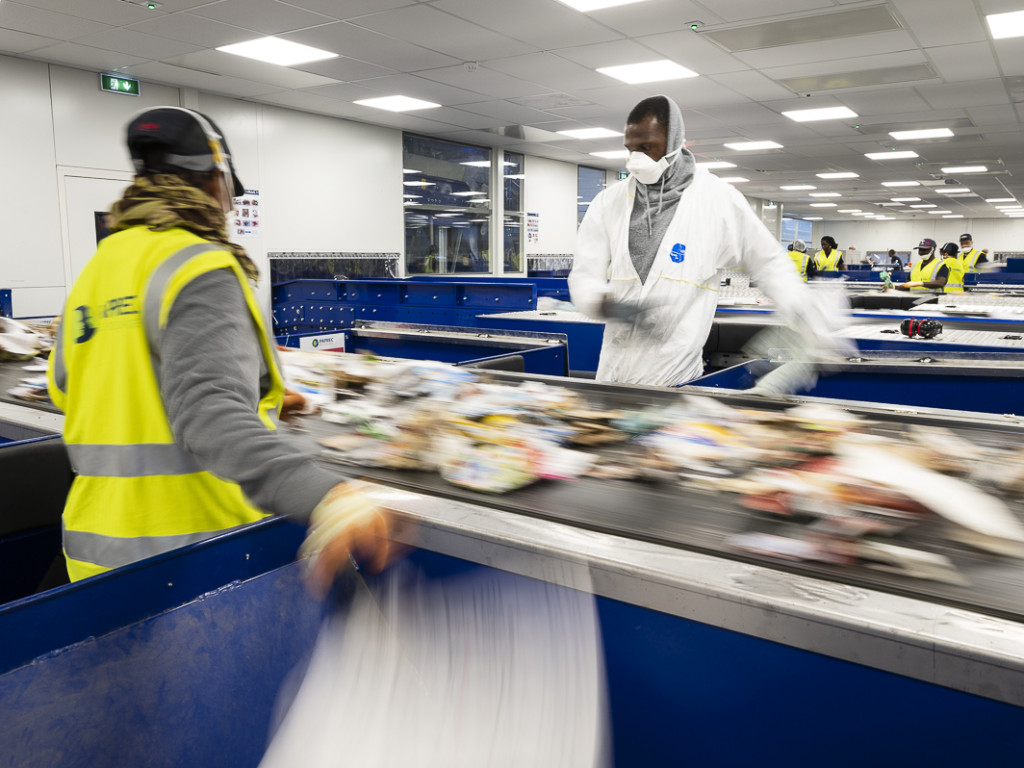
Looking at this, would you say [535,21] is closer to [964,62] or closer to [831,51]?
[831,51]

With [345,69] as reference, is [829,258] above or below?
below

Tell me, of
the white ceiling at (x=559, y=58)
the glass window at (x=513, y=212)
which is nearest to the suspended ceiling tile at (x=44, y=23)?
the white ceiling at (x=559, y=58)

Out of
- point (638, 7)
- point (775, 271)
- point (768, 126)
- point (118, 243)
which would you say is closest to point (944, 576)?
point (118, 243)

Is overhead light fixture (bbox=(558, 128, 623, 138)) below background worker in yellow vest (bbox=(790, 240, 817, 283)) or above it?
above

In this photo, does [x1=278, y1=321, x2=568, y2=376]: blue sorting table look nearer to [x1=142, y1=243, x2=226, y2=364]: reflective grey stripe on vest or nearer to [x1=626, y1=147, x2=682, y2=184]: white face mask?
[x1=626, y1=147, x2=682, y2=184]: white face mask

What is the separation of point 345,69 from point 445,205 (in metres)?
4.26

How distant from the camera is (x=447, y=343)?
3918 millimetres

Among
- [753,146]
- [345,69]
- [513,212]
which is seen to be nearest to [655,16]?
[345,69]

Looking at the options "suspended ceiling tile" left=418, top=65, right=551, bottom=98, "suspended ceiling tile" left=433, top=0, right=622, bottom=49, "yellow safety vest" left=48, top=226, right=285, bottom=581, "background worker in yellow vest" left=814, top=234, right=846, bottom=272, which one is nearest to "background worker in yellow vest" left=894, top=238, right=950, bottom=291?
"background worker in yellow vest" left=814, top=234, right=846, bottom=272

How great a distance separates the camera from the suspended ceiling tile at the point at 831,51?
5.79 m

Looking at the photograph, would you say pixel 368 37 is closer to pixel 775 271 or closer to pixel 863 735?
pixel 775 271

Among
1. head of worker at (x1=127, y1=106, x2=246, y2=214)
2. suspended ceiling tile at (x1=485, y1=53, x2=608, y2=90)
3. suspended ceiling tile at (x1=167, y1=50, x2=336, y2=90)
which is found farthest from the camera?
suspended ceiling tile at (x1=485, y1=53, x2=608, y2=90)

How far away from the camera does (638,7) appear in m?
5.11

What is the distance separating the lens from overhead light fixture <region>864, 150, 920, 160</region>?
37.7ft
